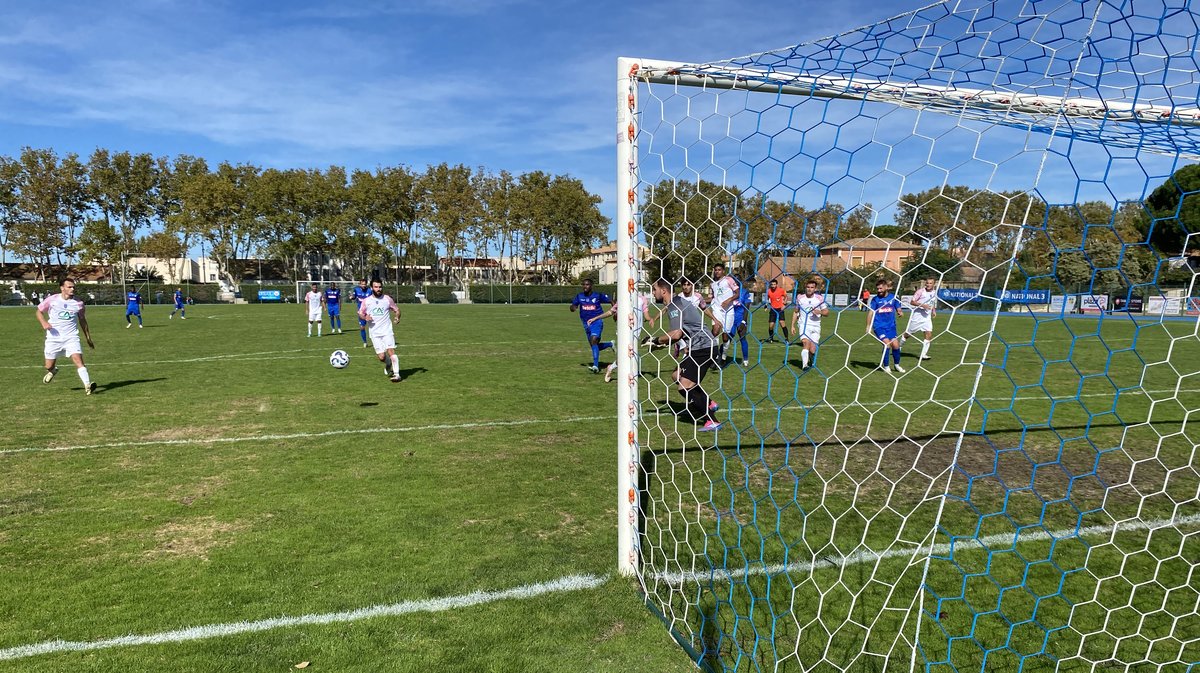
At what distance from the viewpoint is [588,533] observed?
473cm

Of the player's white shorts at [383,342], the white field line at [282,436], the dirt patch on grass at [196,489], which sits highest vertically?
the player's white shorts at [383,342]

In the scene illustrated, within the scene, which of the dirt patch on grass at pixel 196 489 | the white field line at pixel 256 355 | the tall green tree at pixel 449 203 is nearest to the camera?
the dirt patch on grass at pixel 196 489

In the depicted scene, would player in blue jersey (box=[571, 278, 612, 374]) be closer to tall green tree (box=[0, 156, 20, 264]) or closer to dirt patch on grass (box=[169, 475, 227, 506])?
dirt patch on grass (box=[169, 475, 227, 506])

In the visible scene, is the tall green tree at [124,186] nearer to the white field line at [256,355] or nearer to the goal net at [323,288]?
the goal net at [323,288]

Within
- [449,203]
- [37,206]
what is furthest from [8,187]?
[449,203]

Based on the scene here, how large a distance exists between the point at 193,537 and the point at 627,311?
342 centimetres

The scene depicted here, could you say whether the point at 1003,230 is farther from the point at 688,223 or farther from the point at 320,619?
the point at 320,619

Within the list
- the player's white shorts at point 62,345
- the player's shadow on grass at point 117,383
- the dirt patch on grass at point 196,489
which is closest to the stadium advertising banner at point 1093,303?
the dirt patch on grass at point 196,489

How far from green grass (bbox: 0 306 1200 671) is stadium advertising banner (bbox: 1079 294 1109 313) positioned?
2.89 ft

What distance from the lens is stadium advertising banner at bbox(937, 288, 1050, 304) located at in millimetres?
3139

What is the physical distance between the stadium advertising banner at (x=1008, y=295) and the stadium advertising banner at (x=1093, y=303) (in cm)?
19

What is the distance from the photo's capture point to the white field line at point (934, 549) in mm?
4082

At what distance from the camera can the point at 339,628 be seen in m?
3.48

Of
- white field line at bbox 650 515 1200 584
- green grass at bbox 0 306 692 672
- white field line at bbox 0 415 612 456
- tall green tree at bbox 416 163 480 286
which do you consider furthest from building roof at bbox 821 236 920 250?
tall green tree at bbox 416 163 480 286
